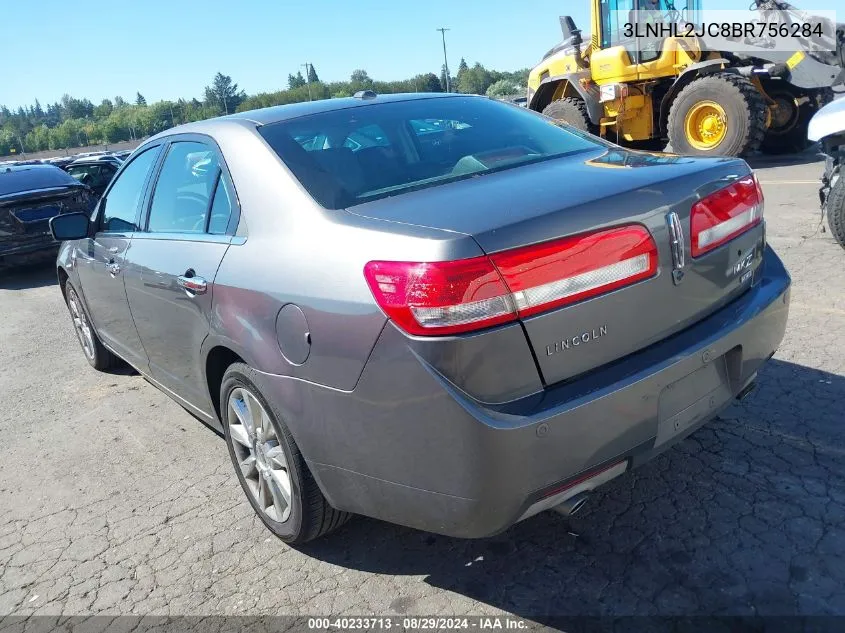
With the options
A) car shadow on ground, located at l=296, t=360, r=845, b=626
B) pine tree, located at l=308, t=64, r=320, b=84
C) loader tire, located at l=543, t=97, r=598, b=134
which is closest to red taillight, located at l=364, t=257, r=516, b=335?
car shadow on ground, located at l=296, t=360, r=845, b=626

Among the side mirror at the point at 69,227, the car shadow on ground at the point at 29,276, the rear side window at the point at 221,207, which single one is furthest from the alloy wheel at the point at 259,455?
the car shadow on ground at the point at 29,276

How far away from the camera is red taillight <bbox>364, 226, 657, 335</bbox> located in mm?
1971

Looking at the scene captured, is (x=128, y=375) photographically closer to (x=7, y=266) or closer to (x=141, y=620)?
(x=141, y=620)

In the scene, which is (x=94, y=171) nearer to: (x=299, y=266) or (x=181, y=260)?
(x=181, y=260)

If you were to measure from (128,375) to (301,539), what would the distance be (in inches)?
128

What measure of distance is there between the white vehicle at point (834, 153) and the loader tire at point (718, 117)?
14.7 ft

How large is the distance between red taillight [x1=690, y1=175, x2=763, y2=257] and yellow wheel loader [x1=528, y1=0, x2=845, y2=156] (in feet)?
28.0

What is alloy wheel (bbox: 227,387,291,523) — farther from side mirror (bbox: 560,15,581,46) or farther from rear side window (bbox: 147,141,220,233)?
side mirror (bbox: 560,15,581,46)

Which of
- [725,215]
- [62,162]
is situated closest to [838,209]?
[725,215]

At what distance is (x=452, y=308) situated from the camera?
1972 millimetres

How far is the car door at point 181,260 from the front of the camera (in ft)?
9.74

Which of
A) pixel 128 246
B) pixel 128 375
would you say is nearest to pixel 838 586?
pixel 128 246

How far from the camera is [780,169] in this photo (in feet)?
35.4

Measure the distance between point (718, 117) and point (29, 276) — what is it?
35.5ft
